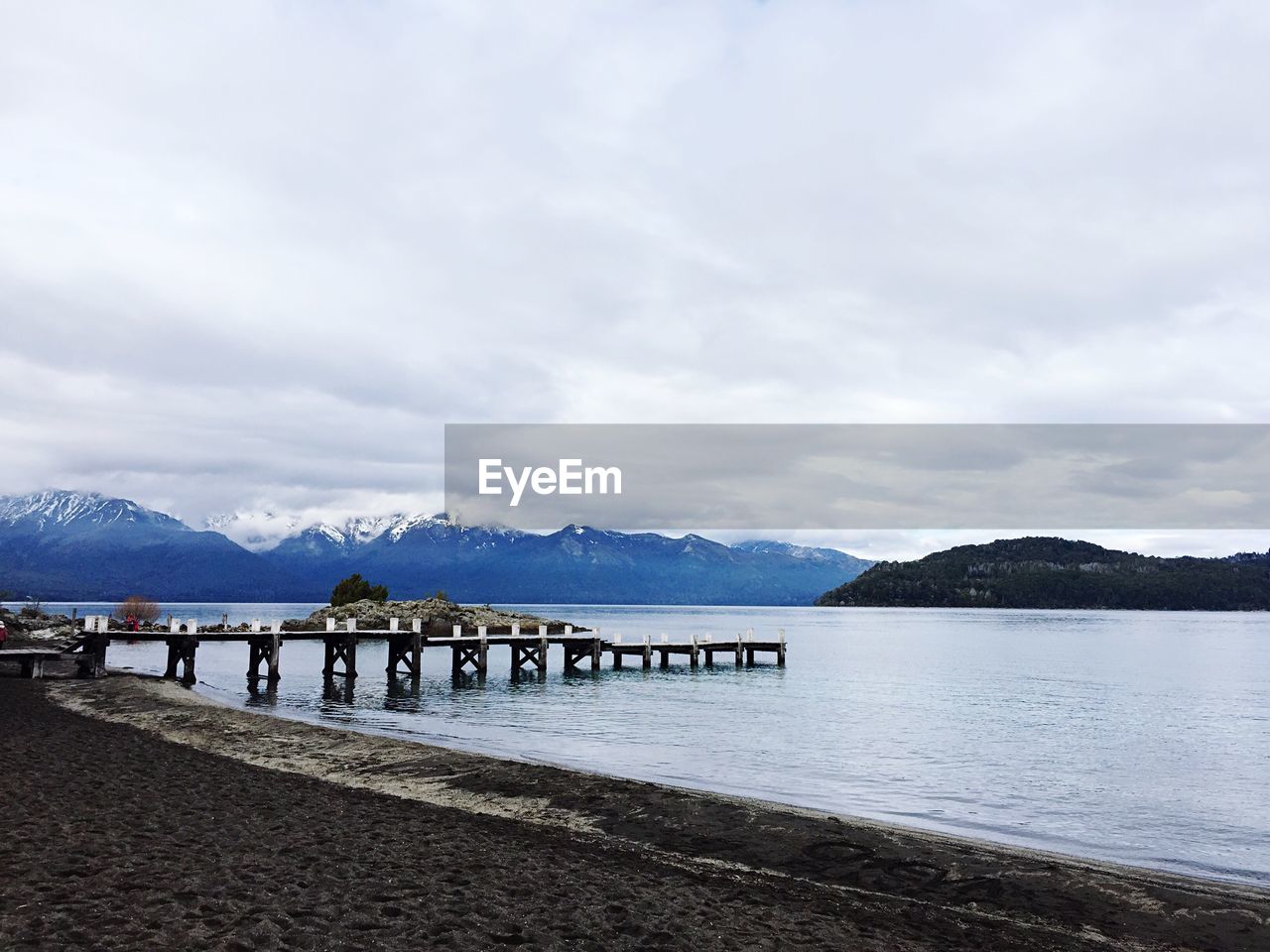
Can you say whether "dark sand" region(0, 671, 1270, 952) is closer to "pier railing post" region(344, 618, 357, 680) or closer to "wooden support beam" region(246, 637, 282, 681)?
"wooden support beam" region(246, 637, 282, 681)

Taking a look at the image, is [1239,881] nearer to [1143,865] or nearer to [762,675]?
[1143,865]

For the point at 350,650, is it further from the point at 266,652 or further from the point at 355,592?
the point at 355,592

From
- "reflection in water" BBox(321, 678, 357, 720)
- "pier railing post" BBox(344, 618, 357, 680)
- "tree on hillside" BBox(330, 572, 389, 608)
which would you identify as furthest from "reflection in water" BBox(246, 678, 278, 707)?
"tree on hillside" BBox(330, 572, 389, 608)

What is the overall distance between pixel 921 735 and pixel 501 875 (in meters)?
27.7

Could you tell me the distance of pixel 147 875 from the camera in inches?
425

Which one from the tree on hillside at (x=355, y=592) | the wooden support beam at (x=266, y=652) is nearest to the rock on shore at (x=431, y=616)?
the tree on hillside at (x=355, y=592)

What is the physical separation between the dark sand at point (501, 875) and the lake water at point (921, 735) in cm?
525

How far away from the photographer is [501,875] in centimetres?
1203


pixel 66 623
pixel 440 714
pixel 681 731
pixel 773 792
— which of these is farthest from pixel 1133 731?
pixel 66 623

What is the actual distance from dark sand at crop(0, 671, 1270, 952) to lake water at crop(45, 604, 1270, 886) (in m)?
5.25

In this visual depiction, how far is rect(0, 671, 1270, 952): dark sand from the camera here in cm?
967

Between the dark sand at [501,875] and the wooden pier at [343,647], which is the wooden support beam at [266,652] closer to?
the wooden pier at [343,647]

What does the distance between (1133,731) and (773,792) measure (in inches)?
905

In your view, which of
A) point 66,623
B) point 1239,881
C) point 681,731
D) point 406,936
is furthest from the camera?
point 66,623
